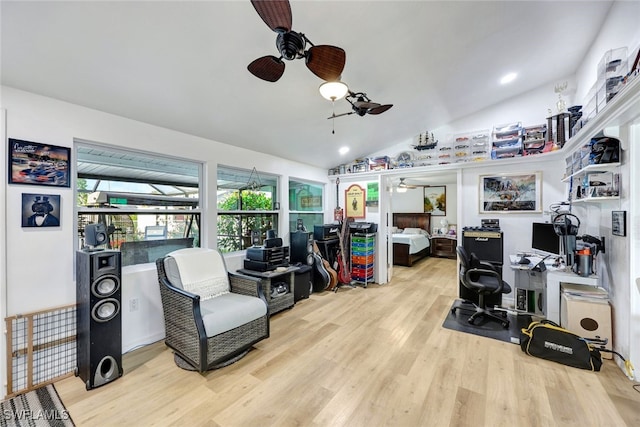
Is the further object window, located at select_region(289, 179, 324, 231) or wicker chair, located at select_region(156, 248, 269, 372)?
window, located at select_region(289, 179, 324, 231)

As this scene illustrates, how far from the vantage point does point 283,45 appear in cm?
144

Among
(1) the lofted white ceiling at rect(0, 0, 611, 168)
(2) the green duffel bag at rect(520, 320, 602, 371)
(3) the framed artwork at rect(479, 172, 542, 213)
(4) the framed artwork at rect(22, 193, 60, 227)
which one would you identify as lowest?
(2) the green duffel bag at rect(520, 320, 602, 371)

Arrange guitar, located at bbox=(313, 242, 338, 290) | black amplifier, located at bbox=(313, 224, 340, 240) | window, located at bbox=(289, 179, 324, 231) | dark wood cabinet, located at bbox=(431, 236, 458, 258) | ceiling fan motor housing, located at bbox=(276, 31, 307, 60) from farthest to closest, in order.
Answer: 1. dark wood cabinet, located at bbox=(431, 236, 458, 258)
2. window, located at bbox=(289, 179, 324, 231)
3. black amplifier, located at bbox=(313, 224, 340, 240)
4. guitar, located at bbox=(313, 242, 338, 290)
5. ceiling fan motor housing, located at bbox=(276, 31, 307, 60)

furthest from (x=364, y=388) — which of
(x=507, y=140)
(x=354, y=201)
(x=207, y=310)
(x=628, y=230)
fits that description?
(x=507, y=140)

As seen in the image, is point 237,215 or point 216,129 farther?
point 237,215

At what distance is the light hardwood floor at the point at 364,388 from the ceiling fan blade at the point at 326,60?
7.54ft

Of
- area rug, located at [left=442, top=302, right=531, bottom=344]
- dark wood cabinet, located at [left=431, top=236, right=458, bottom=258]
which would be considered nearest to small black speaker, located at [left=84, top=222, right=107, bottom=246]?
area rug, located at [left=442, top=302, right=531, bottom=344]

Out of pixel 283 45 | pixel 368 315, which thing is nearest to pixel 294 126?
pixel 283 45

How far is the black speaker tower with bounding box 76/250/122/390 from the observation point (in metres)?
1.94

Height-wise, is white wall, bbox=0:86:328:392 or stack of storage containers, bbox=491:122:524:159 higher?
stack of storage containers, bbox=491:122:524:159

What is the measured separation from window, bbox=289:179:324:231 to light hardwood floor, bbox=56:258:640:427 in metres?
2.36

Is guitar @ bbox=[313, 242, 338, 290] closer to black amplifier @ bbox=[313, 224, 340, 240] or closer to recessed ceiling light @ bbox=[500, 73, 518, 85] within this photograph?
black amplifier @ bbox=[313, 224, 340, 240]

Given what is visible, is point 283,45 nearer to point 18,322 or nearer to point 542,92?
point 18,322

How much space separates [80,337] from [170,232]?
1254 mm
